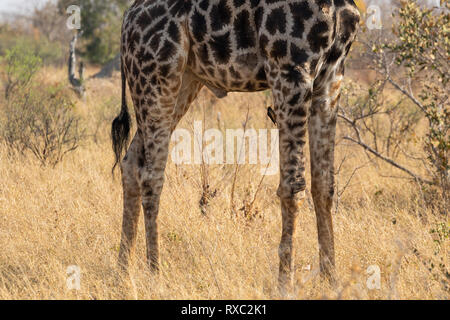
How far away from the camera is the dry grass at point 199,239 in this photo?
3.44 m

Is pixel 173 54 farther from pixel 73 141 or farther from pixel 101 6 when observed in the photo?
pixel 101 6

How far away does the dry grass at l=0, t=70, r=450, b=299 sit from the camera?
3.44m

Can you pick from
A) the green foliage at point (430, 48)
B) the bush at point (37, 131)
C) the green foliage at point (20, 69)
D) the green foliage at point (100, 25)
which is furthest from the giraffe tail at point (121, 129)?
the green foliage at point (100, 25)

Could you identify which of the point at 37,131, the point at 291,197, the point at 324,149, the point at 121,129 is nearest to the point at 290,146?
the point at 291,197

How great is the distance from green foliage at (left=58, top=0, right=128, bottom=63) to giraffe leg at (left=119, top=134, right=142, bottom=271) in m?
16.1

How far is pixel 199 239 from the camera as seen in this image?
4.30 meters

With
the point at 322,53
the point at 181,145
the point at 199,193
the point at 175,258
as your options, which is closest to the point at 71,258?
the point at 175,258

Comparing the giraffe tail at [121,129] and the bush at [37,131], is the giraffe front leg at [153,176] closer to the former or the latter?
the giraffe tail at [121,129]

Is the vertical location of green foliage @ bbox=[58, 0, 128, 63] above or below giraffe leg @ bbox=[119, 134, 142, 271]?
above

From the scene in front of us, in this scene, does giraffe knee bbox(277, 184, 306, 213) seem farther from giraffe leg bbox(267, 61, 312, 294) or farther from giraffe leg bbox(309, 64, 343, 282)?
giraffe leg bbox(309, 64, 343, 282)

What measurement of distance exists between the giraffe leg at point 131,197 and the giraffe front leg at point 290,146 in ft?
3.78

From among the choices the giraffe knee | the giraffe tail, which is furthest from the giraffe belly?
the giraffe tail

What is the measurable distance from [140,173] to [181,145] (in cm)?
287
